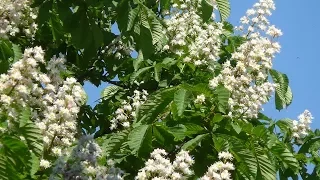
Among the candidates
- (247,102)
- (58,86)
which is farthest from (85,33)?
(247,102)

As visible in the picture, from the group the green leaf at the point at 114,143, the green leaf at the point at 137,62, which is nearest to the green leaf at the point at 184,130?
the green leaf at the point at 114,143

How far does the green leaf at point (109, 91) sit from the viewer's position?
14.8ft

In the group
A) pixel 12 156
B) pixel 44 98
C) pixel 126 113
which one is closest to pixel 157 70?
pixel 126 113

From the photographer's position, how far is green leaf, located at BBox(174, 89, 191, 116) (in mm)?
2807

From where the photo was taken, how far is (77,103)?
2598mm

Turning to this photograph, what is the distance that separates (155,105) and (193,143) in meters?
0.25

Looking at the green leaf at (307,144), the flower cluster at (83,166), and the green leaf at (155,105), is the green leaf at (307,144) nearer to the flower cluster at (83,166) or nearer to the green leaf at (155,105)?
Result: the green leaf at (155,105)

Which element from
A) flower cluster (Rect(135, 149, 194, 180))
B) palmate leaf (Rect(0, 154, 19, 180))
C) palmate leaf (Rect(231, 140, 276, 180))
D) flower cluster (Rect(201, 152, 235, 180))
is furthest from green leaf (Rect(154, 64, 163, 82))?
palmate leaf (Rect(0, 154, 19, 180))

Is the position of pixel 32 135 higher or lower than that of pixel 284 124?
lower

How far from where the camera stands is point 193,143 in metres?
2.80

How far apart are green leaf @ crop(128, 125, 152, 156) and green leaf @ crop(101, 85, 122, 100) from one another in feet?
5.62

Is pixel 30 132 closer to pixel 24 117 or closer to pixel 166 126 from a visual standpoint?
pixel 24 117

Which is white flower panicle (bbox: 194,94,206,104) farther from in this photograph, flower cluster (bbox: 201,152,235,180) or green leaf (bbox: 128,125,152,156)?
flower cluster (bbox: 201,152,235,180)

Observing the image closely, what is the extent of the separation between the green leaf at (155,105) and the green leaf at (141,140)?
0.06 metres
